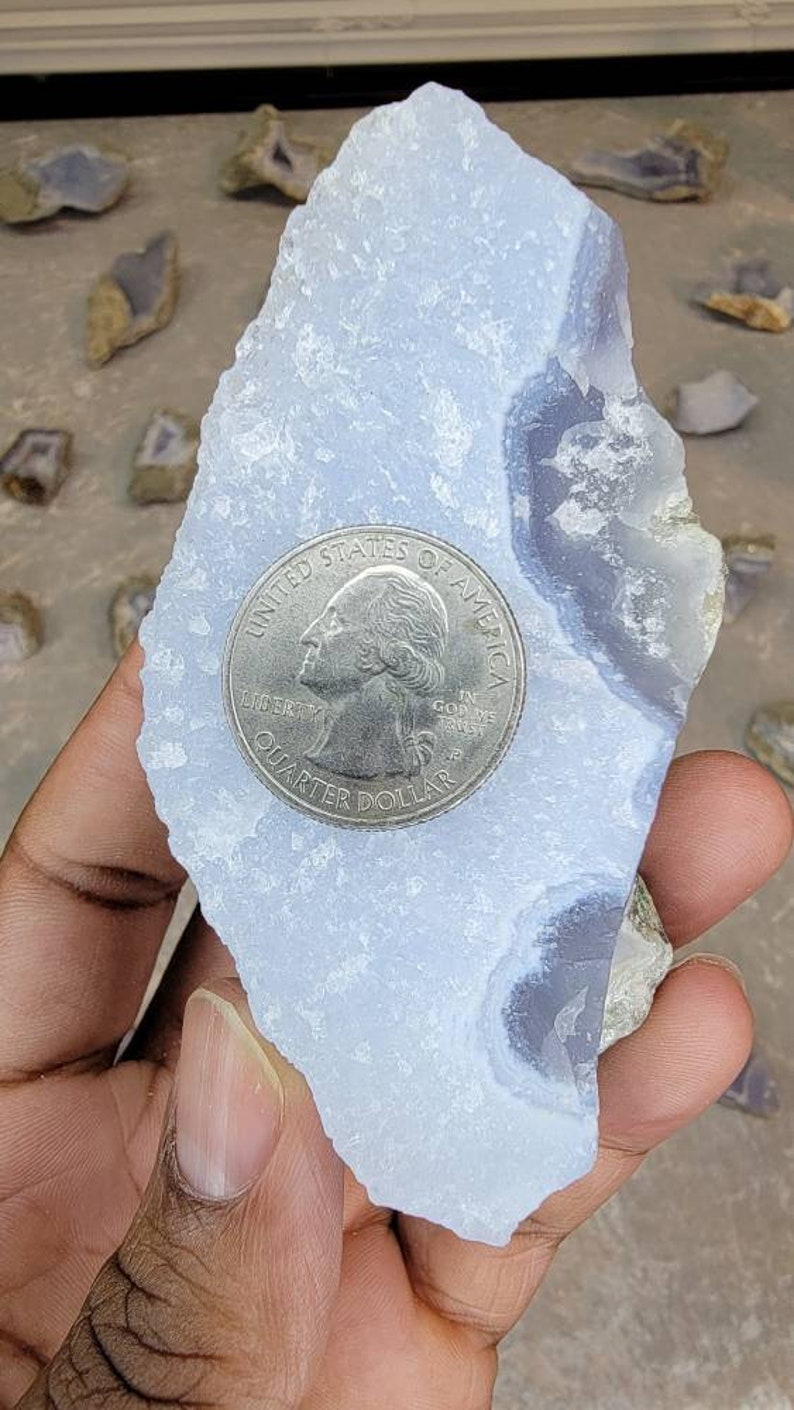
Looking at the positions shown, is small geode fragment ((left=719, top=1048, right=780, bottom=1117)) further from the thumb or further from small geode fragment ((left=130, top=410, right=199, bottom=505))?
small geode fragment ((left=130, top=410, right=199, bottom=505))

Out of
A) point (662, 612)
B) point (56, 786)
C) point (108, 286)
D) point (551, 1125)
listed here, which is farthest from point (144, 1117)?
point (108, 286)

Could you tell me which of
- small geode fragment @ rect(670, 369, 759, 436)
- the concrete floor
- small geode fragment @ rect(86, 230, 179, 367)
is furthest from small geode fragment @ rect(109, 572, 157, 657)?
small geode fragment @ rect(670, 369, 759, 436)

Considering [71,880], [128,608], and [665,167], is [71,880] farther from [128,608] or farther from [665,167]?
[665,167]

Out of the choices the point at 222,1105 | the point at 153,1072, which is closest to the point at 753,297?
the point at 153,1072

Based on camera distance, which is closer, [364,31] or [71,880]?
[71,880]

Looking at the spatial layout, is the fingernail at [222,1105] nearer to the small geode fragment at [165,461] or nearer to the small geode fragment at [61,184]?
the small geode fragment at [165,461]

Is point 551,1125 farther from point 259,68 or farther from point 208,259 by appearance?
point 259,68
